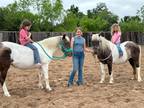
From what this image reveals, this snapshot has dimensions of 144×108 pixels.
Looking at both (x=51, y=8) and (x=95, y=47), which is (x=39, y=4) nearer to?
(x=51, y=8)

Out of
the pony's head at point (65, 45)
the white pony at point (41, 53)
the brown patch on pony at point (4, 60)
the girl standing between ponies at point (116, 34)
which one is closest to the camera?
the brown patch on pony at point (4, 60)

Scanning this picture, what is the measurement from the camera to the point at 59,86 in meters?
10.6

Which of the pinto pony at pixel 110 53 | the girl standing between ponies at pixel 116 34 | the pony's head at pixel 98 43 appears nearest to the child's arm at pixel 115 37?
the girl standing between ponies at pixel 116 34

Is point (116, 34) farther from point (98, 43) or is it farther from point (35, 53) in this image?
point (35, 53)

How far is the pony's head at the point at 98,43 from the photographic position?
1078cm

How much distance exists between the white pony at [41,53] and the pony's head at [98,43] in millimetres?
855

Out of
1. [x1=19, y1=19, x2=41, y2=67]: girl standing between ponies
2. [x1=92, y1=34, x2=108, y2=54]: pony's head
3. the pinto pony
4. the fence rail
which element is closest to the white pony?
[x1=19, y1=19, x2=41, y2=67]: girl standing between ponies

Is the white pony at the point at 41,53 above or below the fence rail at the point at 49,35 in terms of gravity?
below

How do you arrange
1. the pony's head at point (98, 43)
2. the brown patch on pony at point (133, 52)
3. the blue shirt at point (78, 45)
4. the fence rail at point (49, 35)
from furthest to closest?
the fence rail at point (49, 35)
the brown patch on pony at point (133, 52)
the pony's head at point (98, 43)
the blue shirt at point (78, 45)

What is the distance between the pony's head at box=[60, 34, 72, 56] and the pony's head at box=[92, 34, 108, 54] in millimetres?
822

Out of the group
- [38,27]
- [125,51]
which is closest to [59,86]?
[125,51]

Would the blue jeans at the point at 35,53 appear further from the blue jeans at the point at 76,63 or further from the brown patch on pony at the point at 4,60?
the blue jeans at the point at 76,63

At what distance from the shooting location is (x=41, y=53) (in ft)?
32.7

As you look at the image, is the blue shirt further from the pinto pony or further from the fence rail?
the fence rail
